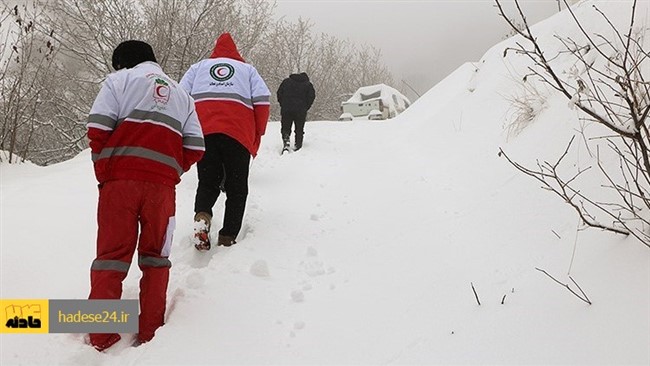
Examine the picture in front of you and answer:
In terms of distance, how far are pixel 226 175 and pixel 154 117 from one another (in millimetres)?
919

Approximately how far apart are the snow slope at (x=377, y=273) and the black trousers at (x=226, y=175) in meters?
0.21

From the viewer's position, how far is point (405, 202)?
12.9 feet

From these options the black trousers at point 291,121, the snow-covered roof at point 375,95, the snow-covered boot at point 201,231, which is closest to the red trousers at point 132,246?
the snow-covered boot at point 201,231

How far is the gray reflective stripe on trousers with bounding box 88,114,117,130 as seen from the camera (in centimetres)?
208

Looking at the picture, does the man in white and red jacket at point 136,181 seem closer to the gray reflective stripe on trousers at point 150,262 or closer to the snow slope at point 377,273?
the gray reflective stripe on trousers at point 150,262

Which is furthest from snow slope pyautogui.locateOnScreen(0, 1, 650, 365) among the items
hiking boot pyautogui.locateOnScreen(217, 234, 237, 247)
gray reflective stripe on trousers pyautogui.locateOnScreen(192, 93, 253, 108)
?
gray reflective stripe on trousers pyautogui.locateOnScreen(192, 93, 253, 108)

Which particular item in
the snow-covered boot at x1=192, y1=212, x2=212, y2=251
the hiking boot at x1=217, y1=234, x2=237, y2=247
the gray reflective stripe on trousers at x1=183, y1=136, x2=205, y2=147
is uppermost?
the gray reflective stripe on trousers at x1=183, y1=136, x2=205, y2=147

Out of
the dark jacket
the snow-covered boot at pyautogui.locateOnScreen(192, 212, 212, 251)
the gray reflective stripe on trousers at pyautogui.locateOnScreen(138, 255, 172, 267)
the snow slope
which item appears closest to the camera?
the snow slope

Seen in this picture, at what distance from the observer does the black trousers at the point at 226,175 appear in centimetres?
298

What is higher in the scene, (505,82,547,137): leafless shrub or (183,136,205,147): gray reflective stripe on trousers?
(505,82,547,137): leafless shrub

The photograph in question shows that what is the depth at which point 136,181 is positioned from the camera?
209 cm

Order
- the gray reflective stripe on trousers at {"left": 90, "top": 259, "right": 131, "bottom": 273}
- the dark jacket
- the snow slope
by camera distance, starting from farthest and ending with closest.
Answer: the dark jacket, the gray reflective stripe on trousers at {"left": 90, "top": 259, "right": 131, "bottom": 273}, the snow slope

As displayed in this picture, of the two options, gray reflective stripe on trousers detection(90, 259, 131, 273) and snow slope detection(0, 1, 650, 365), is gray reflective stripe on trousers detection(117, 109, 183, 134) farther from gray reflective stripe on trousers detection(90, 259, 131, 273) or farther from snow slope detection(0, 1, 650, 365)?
snow slope detection(0, 1, 650, 365)

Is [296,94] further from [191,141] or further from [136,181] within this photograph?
[136,181]
